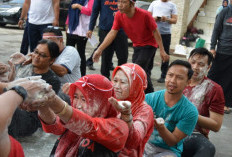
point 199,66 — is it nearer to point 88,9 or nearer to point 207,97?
point 207,97

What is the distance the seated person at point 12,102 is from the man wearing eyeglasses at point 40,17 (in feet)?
13.7

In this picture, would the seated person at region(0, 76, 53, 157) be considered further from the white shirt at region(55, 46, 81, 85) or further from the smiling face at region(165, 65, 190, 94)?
the white shirt at region(55, 46, 81, 85)

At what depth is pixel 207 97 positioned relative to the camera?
3.29 meters

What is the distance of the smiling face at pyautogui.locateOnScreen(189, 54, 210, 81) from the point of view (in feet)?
11.2

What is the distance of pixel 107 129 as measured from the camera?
191 cm

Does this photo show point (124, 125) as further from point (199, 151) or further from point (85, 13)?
point (85, 13)

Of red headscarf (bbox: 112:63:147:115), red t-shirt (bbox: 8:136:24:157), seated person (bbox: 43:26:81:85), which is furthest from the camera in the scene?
seated person (bbox: 43:26:81:85)

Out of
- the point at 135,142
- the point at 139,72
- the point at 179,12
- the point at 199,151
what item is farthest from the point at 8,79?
the point at 179,12

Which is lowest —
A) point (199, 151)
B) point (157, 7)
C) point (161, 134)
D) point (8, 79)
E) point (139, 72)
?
point (199, 151)

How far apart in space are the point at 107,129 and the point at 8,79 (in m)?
1.74

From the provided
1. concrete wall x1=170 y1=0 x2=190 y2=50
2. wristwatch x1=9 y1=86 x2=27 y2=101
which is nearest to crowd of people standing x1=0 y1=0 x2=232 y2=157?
wristwatch x1=9 y1=86 x2=27 y2=101

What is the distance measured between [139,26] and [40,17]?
72.2 inches

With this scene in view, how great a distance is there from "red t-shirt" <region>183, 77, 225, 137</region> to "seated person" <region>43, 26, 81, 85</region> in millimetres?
1561

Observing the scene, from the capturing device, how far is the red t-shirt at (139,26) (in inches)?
184
